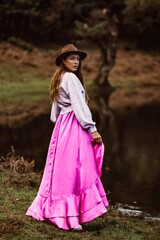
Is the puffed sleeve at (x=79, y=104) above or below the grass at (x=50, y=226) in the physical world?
above

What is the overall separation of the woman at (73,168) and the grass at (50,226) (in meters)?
0.17

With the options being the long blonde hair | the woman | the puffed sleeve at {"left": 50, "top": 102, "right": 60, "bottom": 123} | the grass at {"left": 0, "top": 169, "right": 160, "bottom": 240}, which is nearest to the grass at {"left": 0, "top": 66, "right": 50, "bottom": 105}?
the grass at {"left": 0, "top": 169, "right": 160, "bottom": 240}

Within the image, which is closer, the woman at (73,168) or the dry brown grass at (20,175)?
the woman at (73,168)

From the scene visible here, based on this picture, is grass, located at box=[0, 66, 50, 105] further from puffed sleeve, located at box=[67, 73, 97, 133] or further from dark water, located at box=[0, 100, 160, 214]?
puffed sleeve, located at box=[67, 73, 97, 133]

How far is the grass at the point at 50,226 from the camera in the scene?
6.08 meters

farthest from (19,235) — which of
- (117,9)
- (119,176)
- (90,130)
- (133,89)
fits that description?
(117,9)

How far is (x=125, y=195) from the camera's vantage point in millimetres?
9648

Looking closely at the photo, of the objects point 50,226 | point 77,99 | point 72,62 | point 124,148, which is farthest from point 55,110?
point 124,148

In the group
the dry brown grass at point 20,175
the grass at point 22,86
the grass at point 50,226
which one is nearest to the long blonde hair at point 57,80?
the grass at point 50,226

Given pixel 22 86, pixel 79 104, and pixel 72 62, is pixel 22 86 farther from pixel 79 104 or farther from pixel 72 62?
pixel 79 104

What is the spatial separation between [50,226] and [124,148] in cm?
847

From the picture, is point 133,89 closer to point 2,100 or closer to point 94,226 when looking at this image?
point 2,100

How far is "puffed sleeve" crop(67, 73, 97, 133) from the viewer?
634cm

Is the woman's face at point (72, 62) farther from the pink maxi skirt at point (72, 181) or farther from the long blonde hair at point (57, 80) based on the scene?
the pink maxi skirt at point (72, 181)
